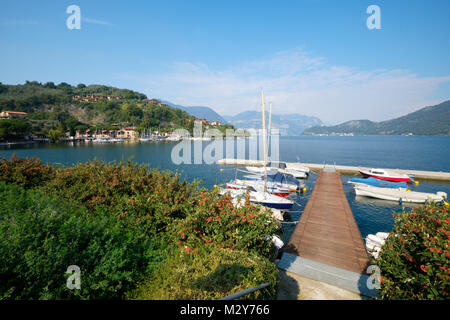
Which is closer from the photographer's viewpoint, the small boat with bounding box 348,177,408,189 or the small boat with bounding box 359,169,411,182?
the small boat with bounding box 348,177,408,189

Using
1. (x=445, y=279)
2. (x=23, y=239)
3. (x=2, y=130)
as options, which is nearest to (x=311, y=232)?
(x=445, y=279)

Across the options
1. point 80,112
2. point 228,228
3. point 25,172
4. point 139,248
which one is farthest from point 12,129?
point 228,228

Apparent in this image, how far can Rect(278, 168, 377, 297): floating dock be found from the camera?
6.00 metres

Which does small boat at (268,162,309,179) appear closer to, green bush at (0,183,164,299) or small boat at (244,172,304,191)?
small boat at (244,172,304,191)

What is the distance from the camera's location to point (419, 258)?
12.1 feet

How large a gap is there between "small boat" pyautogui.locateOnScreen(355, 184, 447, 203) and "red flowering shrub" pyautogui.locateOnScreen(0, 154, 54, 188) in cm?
2727

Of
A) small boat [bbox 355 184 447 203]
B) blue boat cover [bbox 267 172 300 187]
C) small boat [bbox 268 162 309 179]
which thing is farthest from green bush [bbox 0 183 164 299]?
small boat [bbox 268 162 309 179]

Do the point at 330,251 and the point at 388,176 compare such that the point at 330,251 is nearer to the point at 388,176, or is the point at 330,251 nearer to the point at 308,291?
the point at 308,291

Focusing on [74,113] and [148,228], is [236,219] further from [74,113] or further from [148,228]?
[74,113]

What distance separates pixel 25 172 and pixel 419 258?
1526cm

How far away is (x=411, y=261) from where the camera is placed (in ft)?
12.2

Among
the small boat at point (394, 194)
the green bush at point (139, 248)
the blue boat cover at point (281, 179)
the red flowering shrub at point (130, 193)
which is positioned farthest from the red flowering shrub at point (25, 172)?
the small boat at point (394, 194)

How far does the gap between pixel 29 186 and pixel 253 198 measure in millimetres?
13215

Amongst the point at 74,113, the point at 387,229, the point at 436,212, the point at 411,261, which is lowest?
the point at 387,229
